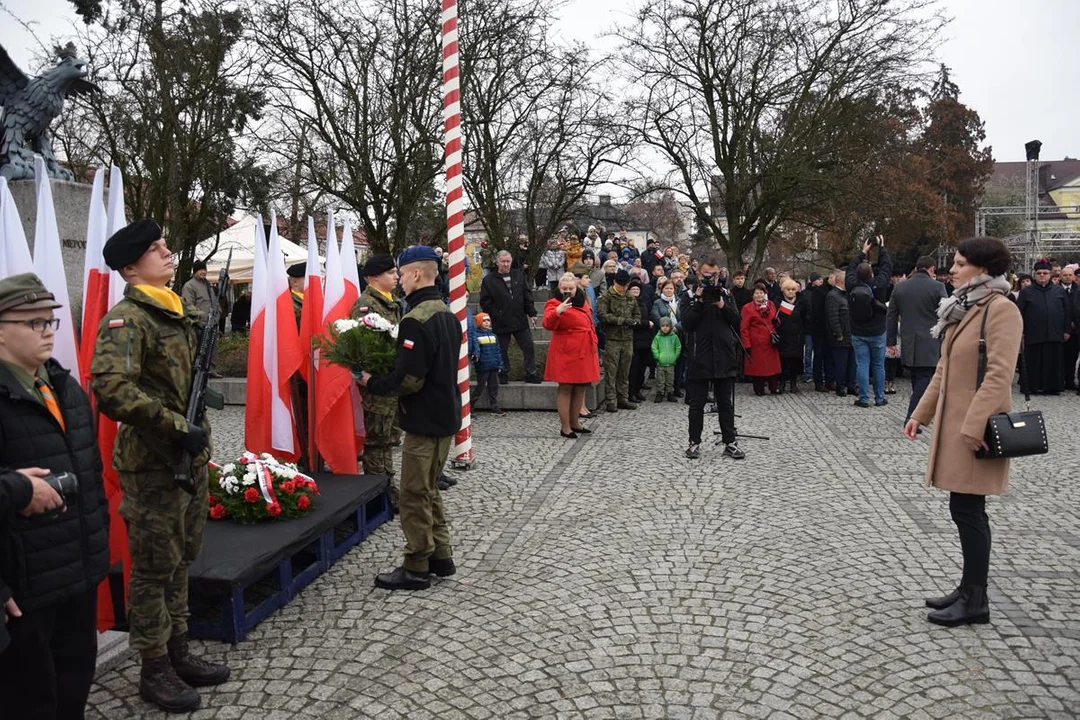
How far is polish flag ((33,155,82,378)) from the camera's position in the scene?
448cm

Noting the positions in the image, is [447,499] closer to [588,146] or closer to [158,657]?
[158,657]

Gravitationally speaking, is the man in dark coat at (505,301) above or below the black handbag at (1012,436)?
above

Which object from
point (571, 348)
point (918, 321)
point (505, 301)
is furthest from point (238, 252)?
point (918, 321)

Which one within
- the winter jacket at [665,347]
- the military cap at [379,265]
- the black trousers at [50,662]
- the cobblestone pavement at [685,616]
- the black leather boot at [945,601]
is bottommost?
the cobblestone pavement at [685,616]

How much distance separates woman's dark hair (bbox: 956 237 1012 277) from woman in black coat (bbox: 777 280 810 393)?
9377 millimetres

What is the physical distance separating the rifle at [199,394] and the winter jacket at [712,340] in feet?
18.1

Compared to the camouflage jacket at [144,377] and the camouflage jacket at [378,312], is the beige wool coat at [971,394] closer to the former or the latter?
the camouflage jacket at [144,377]

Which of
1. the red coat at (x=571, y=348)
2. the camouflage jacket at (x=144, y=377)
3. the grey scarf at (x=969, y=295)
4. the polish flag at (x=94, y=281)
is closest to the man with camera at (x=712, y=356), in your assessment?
the red coat at (x=571, y=348)

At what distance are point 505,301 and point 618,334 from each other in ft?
5.64

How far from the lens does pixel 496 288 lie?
12.0 meters

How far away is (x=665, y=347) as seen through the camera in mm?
12789

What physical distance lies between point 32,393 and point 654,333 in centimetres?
1068

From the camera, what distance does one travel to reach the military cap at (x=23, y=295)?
9.33ft

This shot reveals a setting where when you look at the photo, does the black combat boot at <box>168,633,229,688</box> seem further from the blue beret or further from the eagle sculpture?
the eagle sculpture
